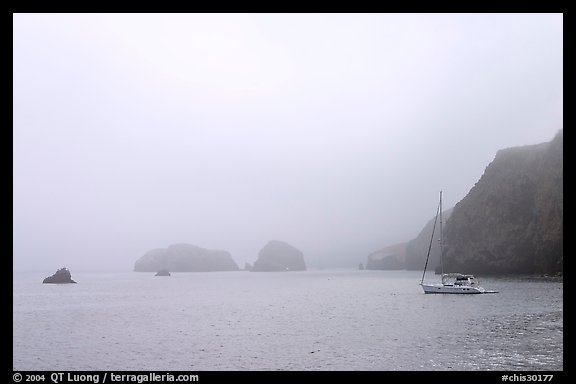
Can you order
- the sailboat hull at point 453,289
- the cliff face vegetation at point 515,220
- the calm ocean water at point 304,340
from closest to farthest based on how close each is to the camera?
the calm ocean water at point 304,340, the sailboat hull at point 453,289, the cliff face vegetation at point 515,220

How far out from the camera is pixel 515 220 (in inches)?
7042

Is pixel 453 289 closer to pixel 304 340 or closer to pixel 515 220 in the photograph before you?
pixel 304 340

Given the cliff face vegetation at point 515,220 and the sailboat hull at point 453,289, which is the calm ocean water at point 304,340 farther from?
the cliff face vegetation at point 515,220

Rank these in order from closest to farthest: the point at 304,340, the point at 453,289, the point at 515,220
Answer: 1. the point at 304,340
2. the point at 453,289
3. the point at 515,220

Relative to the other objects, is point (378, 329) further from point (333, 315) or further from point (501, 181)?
point (501, 181)

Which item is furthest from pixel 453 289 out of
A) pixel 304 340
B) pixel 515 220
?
pixel 515 220

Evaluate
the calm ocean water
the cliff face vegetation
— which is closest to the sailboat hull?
the calm ocean water

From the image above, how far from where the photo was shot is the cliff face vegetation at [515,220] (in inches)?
6535

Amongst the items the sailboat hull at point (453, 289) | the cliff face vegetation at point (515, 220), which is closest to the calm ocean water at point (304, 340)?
the sailboat hull at point (453, 289)

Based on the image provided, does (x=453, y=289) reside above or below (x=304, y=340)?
below

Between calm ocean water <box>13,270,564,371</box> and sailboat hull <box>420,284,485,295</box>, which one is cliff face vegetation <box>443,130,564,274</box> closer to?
sailboat hull <box>420,284,485,295</box>

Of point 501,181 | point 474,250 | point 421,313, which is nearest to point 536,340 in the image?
point 421,313
